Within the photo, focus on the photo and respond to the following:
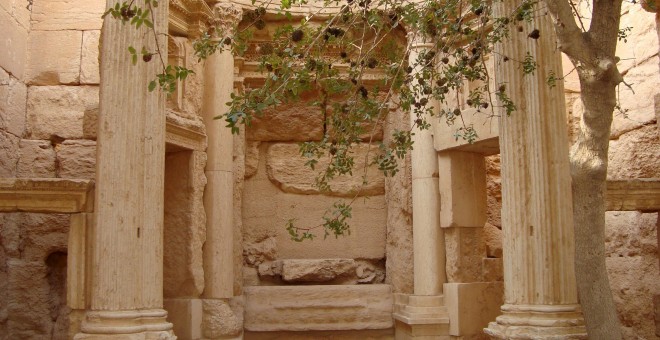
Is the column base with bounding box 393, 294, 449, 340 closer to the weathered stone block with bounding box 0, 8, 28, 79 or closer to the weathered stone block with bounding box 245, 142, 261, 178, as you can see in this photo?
the weathered stone block with bounding box 245, 142, 261, 178

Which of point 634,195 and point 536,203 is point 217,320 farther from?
point 634,195

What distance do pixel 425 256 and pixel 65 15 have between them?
5.85 meters

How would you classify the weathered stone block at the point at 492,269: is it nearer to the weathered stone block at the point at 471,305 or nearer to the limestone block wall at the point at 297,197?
the weathered stone block at the point at 471,305

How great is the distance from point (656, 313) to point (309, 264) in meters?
4.27

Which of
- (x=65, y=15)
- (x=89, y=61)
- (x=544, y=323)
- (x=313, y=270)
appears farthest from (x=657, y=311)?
(x=65, y=15)

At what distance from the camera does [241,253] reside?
9562mm

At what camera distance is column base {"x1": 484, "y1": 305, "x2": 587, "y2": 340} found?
617cm

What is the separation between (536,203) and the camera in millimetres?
6457

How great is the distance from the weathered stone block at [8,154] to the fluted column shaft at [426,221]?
5153mm

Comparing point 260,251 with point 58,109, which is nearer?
point 58,109

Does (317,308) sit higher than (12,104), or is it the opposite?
(12,104)

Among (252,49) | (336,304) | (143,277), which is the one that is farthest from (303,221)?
(143,277)

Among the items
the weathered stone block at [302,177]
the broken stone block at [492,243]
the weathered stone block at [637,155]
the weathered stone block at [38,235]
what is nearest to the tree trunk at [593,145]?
the weathered stone block at [637,155]

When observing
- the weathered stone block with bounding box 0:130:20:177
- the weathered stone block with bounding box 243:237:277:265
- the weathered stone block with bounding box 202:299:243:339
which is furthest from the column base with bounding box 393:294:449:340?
the weathered stone block with bounding box 0:130:20:177
